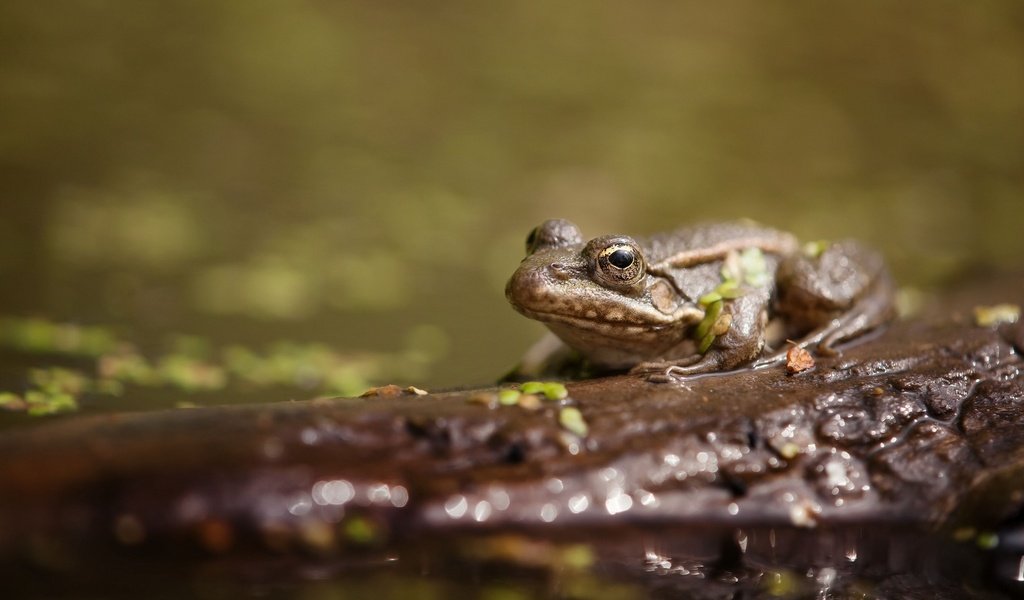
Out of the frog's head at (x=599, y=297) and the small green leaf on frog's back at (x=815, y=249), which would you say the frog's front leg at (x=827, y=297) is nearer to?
the small green leaf on frog's back at (x=815, y=249)

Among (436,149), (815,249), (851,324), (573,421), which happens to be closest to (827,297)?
(851,324)

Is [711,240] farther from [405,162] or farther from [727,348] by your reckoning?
[405,162]

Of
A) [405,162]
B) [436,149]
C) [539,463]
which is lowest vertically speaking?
[539,463]

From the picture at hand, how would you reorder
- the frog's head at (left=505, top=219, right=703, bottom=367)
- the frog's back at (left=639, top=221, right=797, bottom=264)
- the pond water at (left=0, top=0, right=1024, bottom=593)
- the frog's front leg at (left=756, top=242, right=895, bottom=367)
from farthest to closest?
the pond water at (left=0, top=0, right=1024, bottom=593) < the frog's front leg at (left=756, top=242, right=895, bottom=367) < the frog's back at (left=639, top=221, right=797, bottom=264) < the frog's head at (left=505, top=219, right=703, bottom=367)

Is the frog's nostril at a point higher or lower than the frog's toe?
higher

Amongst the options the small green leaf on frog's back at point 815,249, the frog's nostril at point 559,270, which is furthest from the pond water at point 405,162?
the small green leaf on frog's back at point 815,249

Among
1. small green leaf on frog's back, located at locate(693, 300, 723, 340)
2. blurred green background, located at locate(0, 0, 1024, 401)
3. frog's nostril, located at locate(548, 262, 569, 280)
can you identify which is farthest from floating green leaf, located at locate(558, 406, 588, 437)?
blurred green background, located at locate(0, 0, 1024, 401)

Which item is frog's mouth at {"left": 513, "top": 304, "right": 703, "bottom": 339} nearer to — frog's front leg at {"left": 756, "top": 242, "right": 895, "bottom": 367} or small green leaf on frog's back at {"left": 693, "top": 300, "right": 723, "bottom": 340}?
small green leaf on frog's back at {"left": 693, "top": 300, "right": 723, "bottom": 340}
